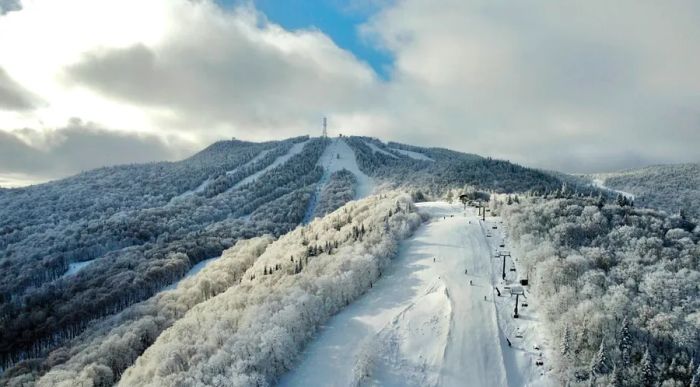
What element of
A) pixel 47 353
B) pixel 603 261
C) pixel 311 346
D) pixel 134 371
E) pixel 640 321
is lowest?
pixel 47 353

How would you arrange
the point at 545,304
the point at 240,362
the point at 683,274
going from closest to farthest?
1. the point at 240,362
2. the point at 545,304
3. the point at 683,274

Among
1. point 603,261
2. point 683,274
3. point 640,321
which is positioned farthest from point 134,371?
point 683,274

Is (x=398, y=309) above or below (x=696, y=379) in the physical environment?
above

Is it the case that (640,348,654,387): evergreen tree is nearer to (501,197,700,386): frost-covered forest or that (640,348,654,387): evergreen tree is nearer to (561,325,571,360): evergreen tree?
(501,197,700,386): frost-covered forest

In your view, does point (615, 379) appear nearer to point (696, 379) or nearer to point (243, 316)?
point (696, 379)

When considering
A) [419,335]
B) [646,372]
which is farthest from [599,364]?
[419,335]

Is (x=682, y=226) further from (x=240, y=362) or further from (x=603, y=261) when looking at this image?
(x=240, y=362)

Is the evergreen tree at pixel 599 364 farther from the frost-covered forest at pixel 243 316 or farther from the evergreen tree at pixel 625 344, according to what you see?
the frost-covered forest at pixel 243 316
